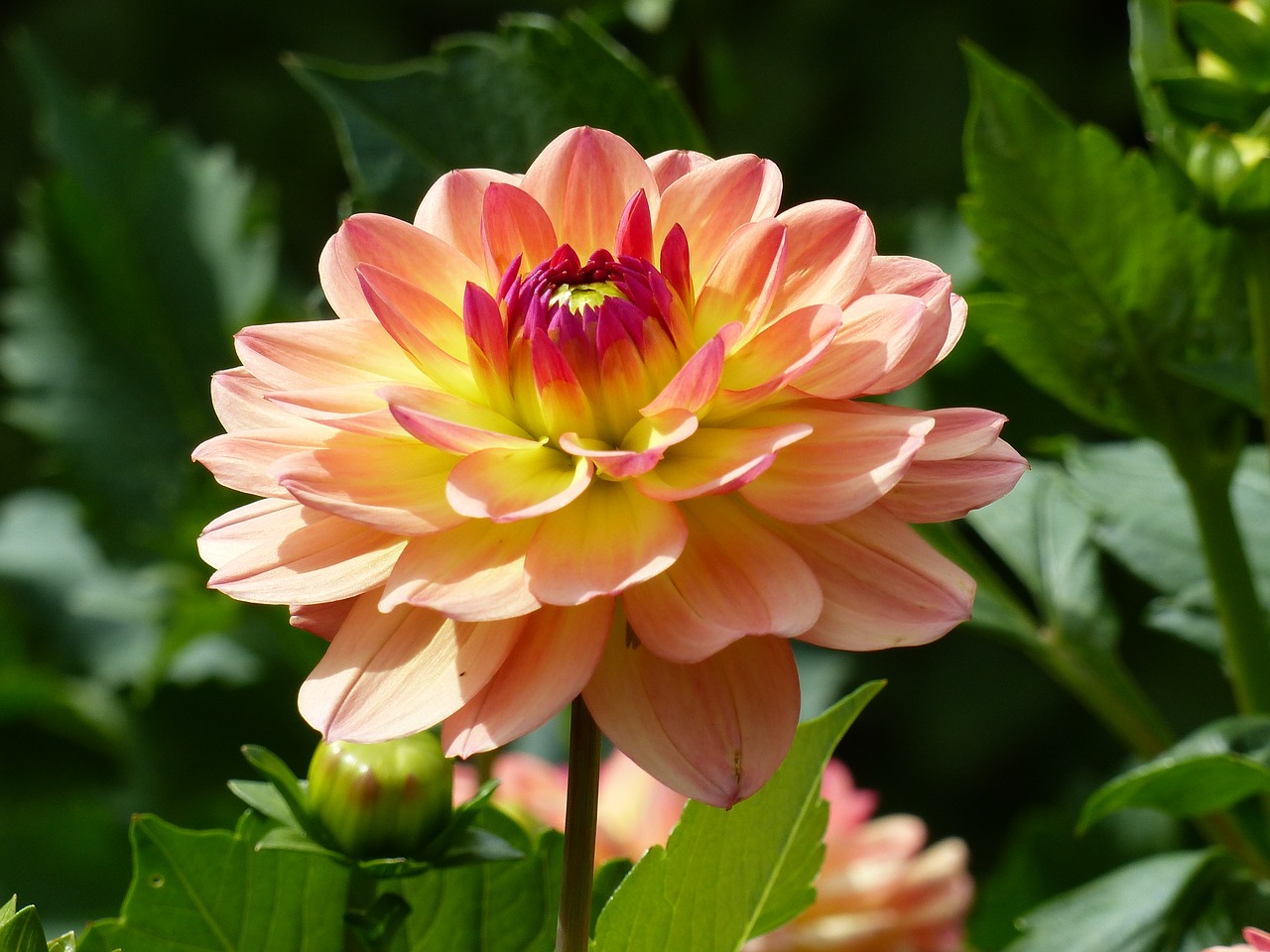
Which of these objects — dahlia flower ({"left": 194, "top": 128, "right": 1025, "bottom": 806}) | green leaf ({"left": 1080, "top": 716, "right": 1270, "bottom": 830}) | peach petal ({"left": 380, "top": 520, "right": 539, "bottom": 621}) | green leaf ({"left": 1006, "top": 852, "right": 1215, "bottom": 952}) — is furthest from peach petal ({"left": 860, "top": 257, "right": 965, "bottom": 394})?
green leaf ({"left": 1006, "top": 852, "right": 1215, "bottom": 952})

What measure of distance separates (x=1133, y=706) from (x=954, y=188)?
88 cm

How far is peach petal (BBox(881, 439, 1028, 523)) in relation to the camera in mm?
365

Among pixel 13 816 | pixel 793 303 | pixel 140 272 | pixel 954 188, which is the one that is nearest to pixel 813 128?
pixel 954 188

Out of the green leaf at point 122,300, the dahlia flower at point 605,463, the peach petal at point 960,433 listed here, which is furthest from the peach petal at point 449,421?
the green leaf at point 122,300

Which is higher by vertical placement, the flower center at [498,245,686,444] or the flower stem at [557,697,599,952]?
the flower center at [498,245,686,444]

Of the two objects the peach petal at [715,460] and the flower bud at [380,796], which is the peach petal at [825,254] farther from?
the flower bud at [380,796]

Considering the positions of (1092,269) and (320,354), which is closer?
(320,354)

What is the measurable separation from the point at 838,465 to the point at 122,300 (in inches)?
34.6

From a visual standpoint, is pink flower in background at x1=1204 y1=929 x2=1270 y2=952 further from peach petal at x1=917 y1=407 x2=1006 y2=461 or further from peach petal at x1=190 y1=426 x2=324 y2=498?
peach petal at x1=190 y1=426 x2=324 y2=498

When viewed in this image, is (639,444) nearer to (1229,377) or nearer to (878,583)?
(878,583)

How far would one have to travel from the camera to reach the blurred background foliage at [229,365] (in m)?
0.93

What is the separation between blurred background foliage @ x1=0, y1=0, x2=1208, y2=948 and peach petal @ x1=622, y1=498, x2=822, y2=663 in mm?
366

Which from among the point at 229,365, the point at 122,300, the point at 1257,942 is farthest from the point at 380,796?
the point at 122,300

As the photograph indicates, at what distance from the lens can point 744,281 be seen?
1.28ft
